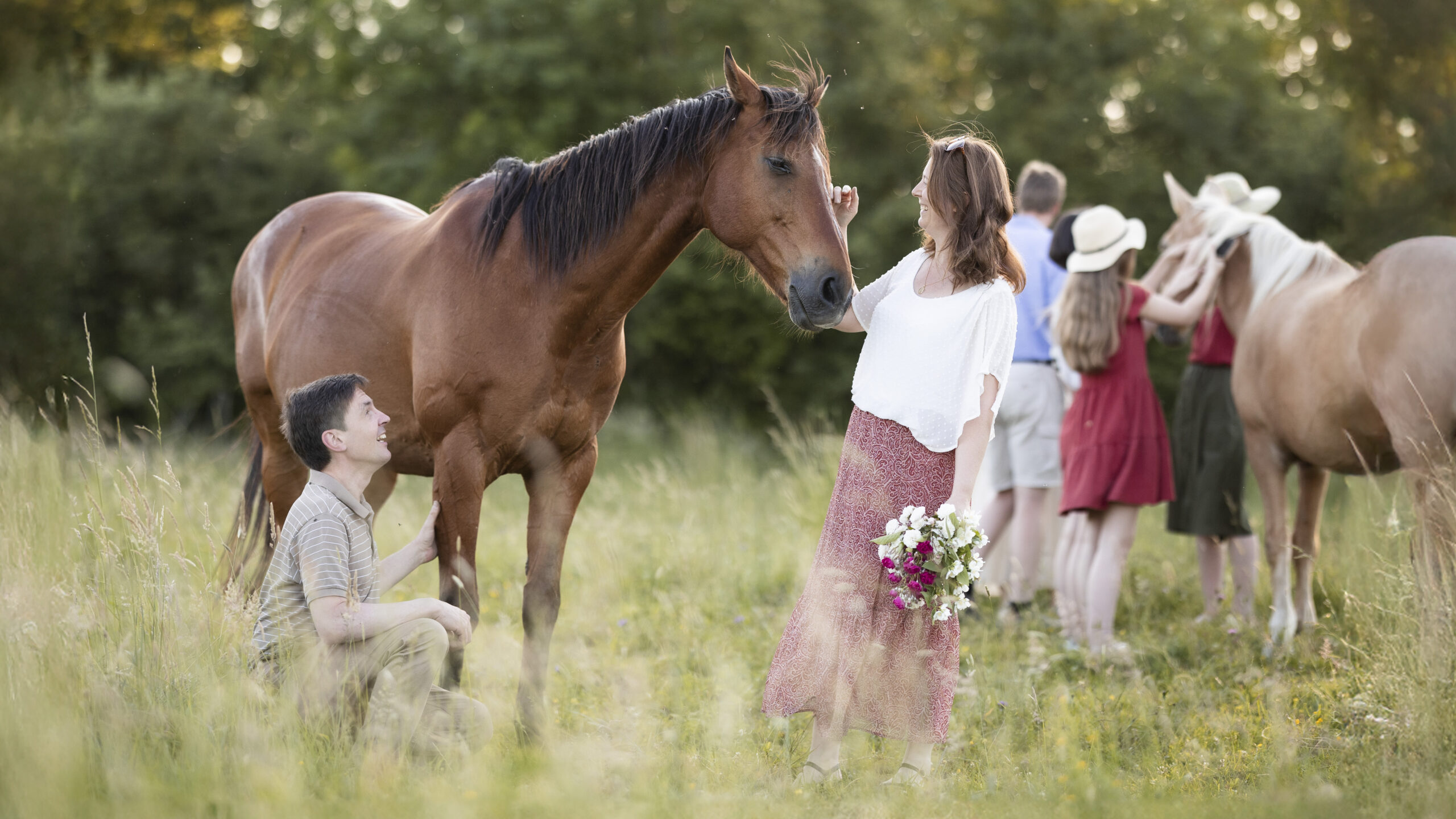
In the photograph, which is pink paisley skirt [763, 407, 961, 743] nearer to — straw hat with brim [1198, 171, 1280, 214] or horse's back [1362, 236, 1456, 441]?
horse's back [1362, 236, 1456, 441]

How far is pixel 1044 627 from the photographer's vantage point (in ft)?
17.8

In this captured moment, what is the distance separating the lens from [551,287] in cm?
Answer: 339

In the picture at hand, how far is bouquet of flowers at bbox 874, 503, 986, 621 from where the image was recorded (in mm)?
2891

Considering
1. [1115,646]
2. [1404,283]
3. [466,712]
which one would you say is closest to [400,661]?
[466,712]

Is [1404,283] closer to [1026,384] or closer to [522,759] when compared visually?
[1026,384]

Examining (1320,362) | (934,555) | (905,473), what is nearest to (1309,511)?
(1320,362)

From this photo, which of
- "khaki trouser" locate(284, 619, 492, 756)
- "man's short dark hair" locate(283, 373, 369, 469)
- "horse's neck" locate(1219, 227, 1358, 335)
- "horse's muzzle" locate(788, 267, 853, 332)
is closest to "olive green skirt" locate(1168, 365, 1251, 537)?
"horse's neck" locate(1219, 227, 1358, 335)

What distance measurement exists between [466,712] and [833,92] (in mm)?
10930

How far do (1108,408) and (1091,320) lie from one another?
1.41ft

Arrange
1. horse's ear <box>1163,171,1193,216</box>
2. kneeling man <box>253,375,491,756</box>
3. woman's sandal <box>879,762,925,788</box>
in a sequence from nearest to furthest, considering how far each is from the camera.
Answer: kneeling man <box>253,375,491,756</box>, woman's sandal <box>879,762,925,788</box>, horse's ear <box>1163,171,1193,216</box>

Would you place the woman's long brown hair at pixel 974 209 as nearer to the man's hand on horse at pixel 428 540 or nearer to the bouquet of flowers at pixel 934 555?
the bouquet of flowers at pixel 934 555

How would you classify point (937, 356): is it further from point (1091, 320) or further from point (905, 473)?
point (1091, 320)

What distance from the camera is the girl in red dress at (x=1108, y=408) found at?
4918 mm

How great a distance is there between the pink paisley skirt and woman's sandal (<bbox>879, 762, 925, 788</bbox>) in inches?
3.3
